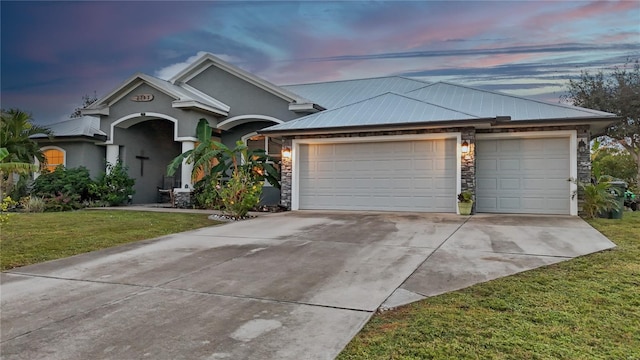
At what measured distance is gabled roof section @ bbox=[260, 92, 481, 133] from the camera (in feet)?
38.0

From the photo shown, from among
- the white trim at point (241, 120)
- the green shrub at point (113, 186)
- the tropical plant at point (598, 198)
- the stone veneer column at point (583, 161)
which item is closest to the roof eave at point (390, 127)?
the white trim at point (241, 120)

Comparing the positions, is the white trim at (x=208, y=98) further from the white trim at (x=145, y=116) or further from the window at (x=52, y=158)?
the window at (x=52, y=158)

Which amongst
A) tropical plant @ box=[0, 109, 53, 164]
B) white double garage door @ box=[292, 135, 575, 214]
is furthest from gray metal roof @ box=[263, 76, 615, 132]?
tropical plant @ box=[0, 109, 53, 164]

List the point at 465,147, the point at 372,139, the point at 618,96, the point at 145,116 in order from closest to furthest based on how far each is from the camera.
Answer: the point at 465,147 → the point at 372,139 → the point at 145,116 → the point at 618,96

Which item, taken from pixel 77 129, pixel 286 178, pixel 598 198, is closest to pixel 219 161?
pixel 286 178

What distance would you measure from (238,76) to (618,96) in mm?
19999

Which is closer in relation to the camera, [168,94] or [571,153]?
[571,153]

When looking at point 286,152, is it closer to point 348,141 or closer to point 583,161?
point 348,141

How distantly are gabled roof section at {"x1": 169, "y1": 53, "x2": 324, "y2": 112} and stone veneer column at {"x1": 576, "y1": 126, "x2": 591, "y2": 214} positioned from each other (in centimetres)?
854

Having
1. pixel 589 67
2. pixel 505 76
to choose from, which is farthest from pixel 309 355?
pixel 589 67

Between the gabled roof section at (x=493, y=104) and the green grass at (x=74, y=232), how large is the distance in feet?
28.4

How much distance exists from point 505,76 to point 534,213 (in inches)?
443

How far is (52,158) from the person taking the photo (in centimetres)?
1692

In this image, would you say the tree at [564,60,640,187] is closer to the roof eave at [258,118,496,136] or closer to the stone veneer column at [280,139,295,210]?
the roof eave at [258,118,496,136]
